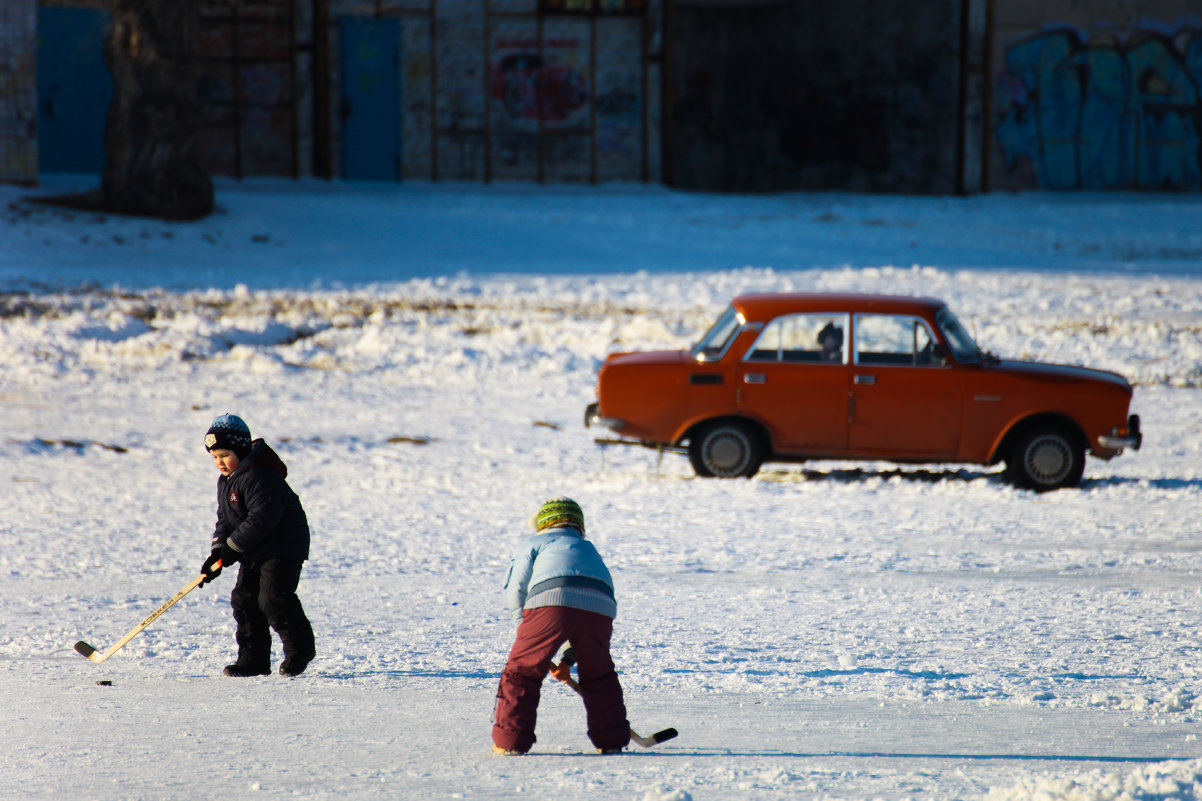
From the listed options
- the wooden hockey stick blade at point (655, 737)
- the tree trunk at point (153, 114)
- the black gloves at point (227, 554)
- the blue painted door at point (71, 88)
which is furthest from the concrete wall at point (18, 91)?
the wooden hockey stick blade at point (655, 737)

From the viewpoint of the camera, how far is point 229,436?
5305 mm

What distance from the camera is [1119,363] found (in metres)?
14.7

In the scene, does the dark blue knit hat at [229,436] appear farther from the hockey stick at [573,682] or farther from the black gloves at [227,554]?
the hockey stick at [573,682]

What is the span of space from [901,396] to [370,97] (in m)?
20.8

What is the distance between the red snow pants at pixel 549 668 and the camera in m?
4.34

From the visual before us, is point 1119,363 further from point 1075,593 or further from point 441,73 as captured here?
point 441,73

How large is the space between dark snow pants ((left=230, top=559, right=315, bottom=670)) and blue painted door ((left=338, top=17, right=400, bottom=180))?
78.7ft

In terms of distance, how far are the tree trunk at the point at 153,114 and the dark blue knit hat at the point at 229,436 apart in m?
17.8

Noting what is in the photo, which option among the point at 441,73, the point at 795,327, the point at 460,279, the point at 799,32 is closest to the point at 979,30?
the point at 799,32

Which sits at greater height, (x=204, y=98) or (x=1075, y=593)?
(x=204, y=98)

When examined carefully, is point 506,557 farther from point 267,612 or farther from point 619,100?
point 619,100

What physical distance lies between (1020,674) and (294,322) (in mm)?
12319

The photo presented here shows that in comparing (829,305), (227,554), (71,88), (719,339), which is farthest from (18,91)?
(227,554)

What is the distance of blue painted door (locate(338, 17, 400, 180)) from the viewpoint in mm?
27859
